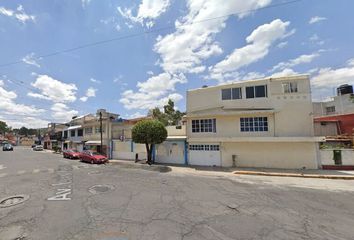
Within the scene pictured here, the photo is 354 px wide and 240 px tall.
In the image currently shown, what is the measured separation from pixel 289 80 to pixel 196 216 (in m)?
17.4

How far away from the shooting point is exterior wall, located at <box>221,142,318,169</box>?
18.9m

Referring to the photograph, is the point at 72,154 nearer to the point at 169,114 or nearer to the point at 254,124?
the point at 169,114

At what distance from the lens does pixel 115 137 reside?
34.3 meters

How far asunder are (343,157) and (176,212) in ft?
57.4

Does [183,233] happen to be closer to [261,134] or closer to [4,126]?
[261,134]

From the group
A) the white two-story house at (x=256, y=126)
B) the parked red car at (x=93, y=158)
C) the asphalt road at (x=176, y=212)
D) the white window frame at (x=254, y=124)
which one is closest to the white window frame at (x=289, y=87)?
the white two-story house at (x=256, y=126)

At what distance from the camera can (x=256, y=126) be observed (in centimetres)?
2055

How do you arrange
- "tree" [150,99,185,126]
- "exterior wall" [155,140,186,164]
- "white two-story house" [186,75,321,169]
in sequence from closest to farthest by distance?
"white two-story house" [186,75,321,169]
"exterior wall" [155,140,186,164]
"tree" [150,99,185,126]

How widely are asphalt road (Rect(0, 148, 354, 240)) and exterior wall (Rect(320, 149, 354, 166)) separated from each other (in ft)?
19.7

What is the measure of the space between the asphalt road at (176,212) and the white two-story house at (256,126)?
6270mm

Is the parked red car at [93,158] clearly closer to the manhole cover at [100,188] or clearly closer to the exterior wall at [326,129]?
the manhole cover at [100,188]

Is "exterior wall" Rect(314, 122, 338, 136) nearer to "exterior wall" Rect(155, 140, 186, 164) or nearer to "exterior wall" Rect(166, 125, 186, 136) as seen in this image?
"exterior wall" Rect(166, 125, 186, 136)

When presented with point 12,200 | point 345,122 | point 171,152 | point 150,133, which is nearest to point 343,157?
point 345,122

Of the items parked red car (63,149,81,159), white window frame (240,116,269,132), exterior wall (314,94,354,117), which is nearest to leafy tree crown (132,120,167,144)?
white window frame (240,116,269,132)
